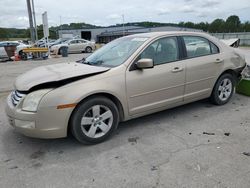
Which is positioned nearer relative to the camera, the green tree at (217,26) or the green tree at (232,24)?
the green tree at (232,24)

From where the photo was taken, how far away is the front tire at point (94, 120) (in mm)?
3275

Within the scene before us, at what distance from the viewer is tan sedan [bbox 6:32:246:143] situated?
3156 mm

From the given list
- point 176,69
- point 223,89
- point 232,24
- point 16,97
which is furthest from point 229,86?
point 232,24

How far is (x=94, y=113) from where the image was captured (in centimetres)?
341

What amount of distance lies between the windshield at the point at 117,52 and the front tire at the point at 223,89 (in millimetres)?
1969

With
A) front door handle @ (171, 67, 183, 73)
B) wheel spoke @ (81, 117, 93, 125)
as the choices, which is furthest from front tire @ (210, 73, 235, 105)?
wheel spoke @ (81, 117, 93, 125)

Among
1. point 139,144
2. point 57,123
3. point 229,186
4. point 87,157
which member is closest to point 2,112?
point 57,123

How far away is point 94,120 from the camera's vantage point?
343 cm

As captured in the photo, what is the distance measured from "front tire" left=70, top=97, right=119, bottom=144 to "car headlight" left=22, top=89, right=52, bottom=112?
1.62ft

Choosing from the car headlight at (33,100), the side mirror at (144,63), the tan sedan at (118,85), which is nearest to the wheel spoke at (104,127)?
the tan sedan at (118,85)

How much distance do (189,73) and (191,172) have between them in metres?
2.04

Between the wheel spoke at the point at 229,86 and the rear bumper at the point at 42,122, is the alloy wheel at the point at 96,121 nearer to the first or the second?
the rear bumper at the point at 42,122

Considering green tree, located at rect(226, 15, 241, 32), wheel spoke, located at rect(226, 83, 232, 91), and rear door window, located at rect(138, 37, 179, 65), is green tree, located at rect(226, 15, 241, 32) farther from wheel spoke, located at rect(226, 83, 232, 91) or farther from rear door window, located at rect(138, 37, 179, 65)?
rear door window, located at rect(138, 37, 179, 65)

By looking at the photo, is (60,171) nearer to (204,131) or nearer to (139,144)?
(139,144)
